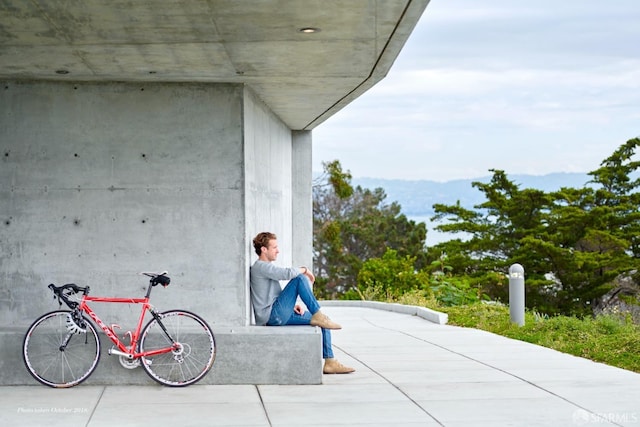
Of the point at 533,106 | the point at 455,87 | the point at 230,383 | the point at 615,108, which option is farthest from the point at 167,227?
the point at 455,87

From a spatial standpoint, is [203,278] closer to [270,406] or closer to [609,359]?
[270,406]

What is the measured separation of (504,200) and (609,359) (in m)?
33.8

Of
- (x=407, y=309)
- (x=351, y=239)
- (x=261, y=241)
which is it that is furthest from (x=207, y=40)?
(x=351, y=239)

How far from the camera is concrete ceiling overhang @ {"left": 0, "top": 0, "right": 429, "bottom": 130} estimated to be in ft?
26.1

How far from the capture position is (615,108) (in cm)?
7044

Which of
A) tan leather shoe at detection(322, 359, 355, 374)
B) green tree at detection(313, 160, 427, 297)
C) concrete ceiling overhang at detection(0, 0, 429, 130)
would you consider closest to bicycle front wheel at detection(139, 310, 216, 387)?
tan leather shoe at detection(322, 359, 355, 374)

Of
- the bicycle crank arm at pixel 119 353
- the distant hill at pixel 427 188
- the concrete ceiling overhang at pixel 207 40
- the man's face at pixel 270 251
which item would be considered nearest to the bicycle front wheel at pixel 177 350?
the bicycle crank arm at pixel 119 353

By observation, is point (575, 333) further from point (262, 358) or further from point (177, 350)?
point (177, 350)

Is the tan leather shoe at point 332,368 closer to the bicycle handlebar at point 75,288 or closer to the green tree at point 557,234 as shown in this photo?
the bicycle handlebar at point 75,288

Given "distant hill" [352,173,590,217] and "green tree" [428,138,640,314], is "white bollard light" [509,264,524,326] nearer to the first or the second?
"green tree" [428,138,640,314]

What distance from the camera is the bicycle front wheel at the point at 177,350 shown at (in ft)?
34.4

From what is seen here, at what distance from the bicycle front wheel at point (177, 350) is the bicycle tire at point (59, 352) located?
611 millimetres

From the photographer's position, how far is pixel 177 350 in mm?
10445

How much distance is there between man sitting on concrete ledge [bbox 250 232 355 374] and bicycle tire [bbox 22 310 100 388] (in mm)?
1907
